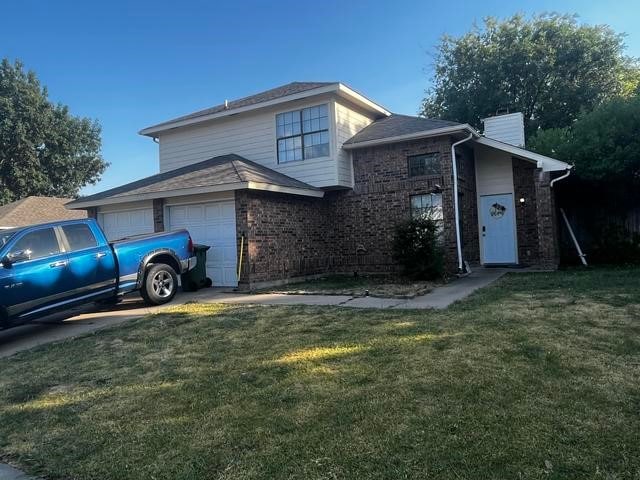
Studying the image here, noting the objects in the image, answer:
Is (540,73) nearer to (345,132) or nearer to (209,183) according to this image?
(345,132)

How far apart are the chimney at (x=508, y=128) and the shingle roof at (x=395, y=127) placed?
11.8 ft

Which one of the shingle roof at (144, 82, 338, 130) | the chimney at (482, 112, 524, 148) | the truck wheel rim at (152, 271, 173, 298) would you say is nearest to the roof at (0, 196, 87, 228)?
the shingle roof at (144, 82, 338, 130)

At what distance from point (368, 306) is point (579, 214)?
11.4m

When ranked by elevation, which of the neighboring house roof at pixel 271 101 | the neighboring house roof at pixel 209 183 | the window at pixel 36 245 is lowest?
the window at pixel 36 245

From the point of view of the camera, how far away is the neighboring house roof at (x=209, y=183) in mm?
11594

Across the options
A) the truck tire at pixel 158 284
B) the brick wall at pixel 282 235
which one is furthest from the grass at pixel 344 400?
the brick wall at pixel 282 235

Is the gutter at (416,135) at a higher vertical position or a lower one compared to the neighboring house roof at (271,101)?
lower

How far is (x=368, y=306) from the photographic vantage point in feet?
26.3

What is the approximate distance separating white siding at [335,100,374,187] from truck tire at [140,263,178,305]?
230 inches

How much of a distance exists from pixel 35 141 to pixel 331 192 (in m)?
29.6

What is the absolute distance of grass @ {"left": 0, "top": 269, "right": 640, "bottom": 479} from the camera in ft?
9.62

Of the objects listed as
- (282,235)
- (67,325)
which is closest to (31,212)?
(282,235)

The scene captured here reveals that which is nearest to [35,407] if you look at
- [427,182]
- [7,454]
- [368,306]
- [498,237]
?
[7,454]

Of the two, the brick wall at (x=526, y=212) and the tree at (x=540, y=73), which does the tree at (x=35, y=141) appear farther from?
the brick wall at (x=526, y=212)
